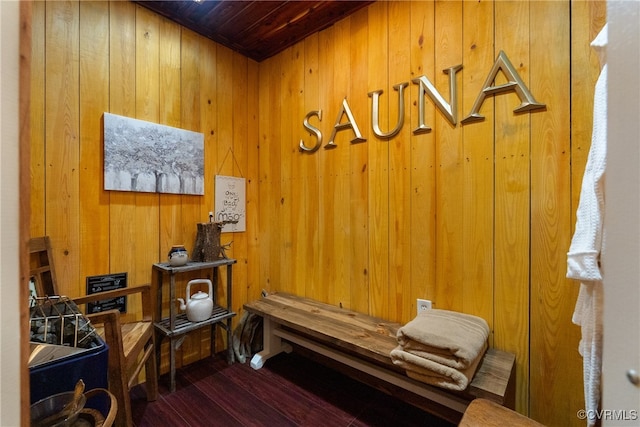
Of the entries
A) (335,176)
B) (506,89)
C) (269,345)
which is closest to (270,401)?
(269,345)

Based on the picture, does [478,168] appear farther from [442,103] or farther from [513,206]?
[442,103]

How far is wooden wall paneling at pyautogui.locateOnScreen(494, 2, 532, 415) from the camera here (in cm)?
123

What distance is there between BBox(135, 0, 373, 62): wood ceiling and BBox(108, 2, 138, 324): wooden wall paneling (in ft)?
0.62

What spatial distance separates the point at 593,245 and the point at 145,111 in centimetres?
229

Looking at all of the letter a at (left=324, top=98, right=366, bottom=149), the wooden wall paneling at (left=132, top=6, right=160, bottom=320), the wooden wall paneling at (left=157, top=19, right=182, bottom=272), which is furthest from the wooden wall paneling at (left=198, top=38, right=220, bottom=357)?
the letter a at (left=324, top=98, right=366, bottom=149)

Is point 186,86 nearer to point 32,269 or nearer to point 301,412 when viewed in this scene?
point 32,269

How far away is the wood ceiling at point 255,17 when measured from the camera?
1.76 m

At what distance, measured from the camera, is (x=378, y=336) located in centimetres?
141

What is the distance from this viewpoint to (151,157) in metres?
1.75

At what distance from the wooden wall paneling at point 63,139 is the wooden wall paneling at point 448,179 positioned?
6.70 feet

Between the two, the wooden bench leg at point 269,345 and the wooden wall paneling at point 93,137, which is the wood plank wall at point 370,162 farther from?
the wooden bench leg at point 269,345

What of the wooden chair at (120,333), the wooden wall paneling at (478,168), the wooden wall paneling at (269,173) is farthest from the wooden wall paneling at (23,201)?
the wooden wall paneling at (269,173)

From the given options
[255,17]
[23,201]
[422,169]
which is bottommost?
[23,201]

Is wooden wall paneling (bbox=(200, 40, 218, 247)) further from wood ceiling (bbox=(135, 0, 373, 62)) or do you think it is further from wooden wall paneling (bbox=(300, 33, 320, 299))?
wooden wall paneling (bbox=(300, 33, 320, 299))
